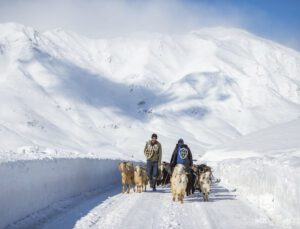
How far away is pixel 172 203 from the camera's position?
1341 cm

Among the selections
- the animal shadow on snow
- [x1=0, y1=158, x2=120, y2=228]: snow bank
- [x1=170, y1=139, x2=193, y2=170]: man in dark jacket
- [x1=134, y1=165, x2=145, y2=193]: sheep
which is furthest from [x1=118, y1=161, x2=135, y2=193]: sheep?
the animal shadow on snow

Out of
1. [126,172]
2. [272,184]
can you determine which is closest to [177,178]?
[272,184]

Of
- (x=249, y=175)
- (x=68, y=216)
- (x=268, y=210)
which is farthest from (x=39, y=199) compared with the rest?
(x=249, y=175)

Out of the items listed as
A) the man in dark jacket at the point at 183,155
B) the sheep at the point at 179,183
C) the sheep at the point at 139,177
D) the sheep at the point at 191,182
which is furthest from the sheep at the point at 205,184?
the sheep at the point at 139,177

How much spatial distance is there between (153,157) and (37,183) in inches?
263

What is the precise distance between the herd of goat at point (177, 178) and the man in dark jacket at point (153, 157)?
224mm

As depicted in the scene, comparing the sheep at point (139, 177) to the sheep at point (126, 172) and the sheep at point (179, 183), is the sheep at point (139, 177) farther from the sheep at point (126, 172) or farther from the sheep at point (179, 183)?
the sheep at point (179, 183)

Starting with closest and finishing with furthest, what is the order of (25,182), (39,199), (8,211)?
(8,211) < (25,182) < (39,199)

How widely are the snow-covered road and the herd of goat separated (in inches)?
14.7

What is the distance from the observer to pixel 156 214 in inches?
444

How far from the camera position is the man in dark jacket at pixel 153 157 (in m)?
17.4

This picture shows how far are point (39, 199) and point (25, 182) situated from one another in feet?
3.55

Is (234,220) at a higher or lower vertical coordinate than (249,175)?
lower

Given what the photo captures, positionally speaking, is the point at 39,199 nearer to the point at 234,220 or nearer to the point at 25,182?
the point at 25,182
